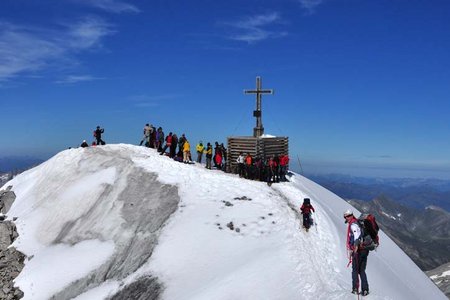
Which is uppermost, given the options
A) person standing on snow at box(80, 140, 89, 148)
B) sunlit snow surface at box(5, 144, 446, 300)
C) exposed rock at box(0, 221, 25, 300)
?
person standing on snow at box(80, 140, 89, 148)

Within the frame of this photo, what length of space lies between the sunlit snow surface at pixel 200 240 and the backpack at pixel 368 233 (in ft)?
7.22

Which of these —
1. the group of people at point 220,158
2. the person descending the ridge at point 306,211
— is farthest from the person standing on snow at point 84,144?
the person descending the ridge at point 306,211

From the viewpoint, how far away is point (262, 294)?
16.8 m

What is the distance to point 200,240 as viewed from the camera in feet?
71.3

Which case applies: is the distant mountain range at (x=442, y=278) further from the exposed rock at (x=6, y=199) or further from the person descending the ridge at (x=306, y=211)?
the exposed rock at (x=6, y=199)

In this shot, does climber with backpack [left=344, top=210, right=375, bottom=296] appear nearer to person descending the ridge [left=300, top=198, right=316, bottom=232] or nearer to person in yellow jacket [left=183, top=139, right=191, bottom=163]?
person descending the ridge [left=300, top=198, right=316, bottom=232]

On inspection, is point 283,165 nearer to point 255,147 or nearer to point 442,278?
point 255,147

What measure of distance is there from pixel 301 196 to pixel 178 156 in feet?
41.0

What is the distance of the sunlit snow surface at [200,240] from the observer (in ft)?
60.1

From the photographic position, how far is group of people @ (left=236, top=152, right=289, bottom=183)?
1218 inches

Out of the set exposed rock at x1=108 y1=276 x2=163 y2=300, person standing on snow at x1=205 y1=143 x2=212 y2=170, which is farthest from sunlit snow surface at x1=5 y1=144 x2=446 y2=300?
person standing on snow at x1=205 y1=143 x2=212 y2=170

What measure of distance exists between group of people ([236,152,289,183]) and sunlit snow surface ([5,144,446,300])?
127 centimetres

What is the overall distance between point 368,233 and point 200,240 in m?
9.29

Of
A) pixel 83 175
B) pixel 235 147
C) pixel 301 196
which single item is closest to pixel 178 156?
pixel 235 147
